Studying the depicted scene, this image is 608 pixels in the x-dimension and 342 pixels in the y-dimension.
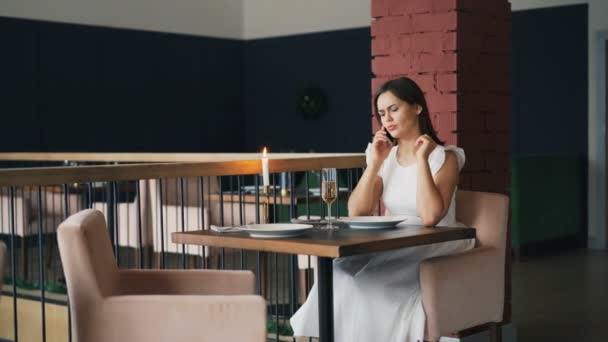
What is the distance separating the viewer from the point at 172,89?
12.0m

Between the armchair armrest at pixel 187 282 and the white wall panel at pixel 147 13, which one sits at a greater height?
the white wall panel at pixel 147 13

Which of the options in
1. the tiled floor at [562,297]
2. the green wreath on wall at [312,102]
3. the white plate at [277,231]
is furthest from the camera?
the green wreath on wall at [312,102]

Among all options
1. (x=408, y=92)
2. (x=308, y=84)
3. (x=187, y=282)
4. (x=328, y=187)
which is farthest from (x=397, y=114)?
(x=308, y=84)

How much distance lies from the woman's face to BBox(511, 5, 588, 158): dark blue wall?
605 cm

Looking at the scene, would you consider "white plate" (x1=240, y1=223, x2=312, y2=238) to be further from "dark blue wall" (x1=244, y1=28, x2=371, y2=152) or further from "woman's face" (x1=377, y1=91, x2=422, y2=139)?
"dark blue wall" (x1=244, y1=28, x2=371, y2=152)

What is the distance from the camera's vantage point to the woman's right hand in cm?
374

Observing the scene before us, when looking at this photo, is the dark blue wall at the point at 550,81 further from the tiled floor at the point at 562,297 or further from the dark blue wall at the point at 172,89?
the dark blue wall at the point at 172,89

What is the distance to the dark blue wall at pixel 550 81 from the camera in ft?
30.5

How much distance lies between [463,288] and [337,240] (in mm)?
687

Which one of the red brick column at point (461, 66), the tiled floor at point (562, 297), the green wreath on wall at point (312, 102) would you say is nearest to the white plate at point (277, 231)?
the red brick column at point (461, 66)

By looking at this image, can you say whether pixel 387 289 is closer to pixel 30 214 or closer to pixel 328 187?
pixel 328 187

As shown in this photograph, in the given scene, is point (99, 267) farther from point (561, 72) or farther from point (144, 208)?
point (561, 72)

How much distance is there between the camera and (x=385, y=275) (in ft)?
11.3

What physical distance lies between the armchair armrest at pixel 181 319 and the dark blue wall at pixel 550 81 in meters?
7.07
